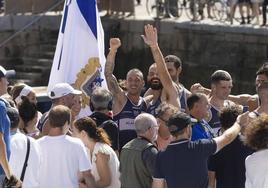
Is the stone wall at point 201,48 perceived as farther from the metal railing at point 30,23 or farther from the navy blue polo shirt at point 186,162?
the navy blue polo shirt at point 186,162

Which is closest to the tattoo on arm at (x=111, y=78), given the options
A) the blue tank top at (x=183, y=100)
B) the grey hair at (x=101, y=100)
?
the blue tank top at (x=183, y=100)

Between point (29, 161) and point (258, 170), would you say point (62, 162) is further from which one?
point (258, 170)

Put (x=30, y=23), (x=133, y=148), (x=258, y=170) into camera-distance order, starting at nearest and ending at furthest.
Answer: (x=258, y=170) < (x=133, y=148) < (x=30, y=23)

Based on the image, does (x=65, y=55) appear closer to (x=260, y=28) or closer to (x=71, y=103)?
(x=71, y=103)

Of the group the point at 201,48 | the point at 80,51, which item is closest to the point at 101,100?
the point at 80,51

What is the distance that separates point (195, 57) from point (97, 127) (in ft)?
44.0

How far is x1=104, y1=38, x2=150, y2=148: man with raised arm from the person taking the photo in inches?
320

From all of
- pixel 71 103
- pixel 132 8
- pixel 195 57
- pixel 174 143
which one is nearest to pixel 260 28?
pixel 195 57

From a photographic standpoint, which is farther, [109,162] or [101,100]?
[101,100]

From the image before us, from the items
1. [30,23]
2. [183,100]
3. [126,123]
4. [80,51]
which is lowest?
[30,23]

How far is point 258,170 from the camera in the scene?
5879 mm

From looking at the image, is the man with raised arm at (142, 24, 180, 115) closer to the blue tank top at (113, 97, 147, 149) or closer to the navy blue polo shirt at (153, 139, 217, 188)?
the blue tank top at (113, 97, 147, 149)

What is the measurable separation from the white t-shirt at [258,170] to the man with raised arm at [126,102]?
2.32 meters

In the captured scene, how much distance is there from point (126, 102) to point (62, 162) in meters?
1.81
